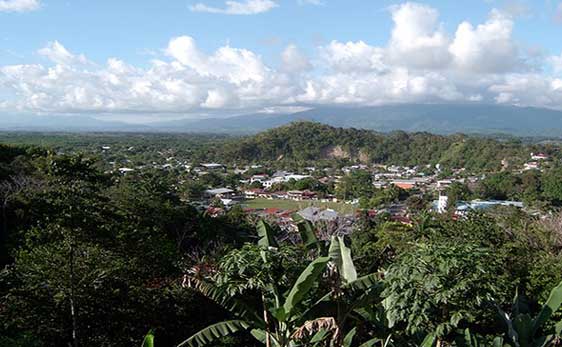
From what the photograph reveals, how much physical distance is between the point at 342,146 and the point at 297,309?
75678 mm

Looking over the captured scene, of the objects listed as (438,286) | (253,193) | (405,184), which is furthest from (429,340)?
(405,184)

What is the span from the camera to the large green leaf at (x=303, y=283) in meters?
4.70

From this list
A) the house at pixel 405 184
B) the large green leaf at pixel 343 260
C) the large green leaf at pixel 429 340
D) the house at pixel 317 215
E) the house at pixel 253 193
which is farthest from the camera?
the house at pixel 405 184

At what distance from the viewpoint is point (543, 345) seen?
19.4 ft

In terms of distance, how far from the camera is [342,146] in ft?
263

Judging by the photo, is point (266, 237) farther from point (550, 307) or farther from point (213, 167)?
point (213, 167)

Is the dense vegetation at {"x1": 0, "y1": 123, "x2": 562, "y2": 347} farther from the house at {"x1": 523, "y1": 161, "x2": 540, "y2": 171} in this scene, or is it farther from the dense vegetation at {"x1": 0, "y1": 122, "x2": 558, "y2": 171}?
the dense vegetation at {"x1": 0, "y1": 122, "x2": 558, "y2": 171}

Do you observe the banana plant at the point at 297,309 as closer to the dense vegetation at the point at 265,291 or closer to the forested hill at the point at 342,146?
the dense vegetation at the point at 265,291

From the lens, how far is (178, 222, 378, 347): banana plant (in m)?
4.88

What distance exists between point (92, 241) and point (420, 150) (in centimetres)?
7605

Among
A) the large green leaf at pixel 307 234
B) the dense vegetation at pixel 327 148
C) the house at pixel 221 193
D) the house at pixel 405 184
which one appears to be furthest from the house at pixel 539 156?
the large green leaf at pixel 307 234

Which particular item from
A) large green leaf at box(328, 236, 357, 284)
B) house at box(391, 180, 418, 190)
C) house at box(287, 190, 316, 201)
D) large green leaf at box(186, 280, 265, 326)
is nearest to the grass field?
house at box(287, 190, 316, 201)

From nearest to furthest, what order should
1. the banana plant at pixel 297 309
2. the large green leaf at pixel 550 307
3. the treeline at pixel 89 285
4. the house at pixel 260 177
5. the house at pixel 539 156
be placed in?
the banana plant at pixel 297 309 < the large green leaf at pixel 550 307 < the treeline at pixel 89 285 < the house at pixel 260 177 < the house at pixel 539 156

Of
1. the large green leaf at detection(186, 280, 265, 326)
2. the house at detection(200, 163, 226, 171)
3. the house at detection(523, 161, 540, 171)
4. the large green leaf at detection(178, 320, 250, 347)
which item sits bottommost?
the house at detection(523, 161, 540, 171)
